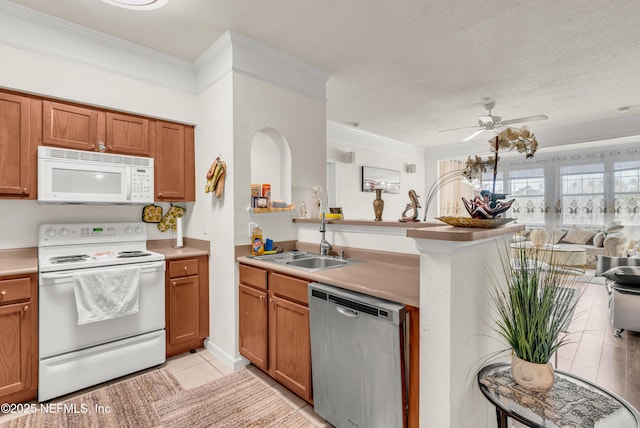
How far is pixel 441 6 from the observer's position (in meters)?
2.18

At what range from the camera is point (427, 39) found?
2594 millimetres

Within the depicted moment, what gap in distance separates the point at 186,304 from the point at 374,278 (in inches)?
70.6

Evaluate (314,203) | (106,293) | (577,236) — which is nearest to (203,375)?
(106,293)

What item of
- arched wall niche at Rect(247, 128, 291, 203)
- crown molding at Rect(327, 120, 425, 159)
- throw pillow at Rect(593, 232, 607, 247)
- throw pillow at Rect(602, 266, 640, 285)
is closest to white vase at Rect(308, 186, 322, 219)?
arched wall niche at Rect(247, 128, 291, 203)

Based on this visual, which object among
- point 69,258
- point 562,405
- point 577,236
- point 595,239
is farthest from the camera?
point 577,236

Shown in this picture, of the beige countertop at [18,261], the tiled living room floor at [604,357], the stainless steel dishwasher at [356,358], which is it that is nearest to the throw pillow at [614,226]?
the tiled living room floor at [604,357]

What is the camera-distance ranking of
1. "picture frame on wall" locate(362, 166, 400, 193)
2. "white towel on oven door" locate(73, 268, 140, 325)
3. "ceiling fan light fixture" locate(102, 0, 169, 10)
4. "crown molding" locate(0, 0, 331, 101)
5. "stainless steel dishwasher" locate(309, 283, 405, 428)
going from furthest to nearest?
"picture frame on wall" locate(362, 166, 400, 193), "crown molding" locate(0, 0, 331, 101), "white towel on oven door" locate(73, 268, 140, 325), "ceiling fan light fixture" locate(102, 0, 169, 10), "stainless steel dishwasher" locate(309, 283, 405, 428)

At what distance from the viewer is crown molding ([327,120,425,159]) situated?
5.29 m

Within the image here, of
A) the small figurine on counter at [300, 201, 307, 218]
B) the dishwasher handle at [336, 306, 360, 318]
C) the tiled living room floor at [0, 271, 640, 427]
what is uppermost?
the small figurine on counter at [300, 201, 307, 218]

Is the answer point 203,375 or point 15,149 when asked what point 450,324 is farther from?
point 15,149

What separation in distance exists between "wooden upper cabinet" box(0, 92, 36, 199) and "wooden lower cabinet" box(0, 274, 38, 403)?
676 millimetres

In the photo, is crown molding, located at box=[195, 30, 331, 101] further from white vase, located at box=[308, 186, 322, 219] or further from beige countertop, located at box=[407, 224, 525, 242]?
beige countertop, located at box=[407, 224, 525, 242]

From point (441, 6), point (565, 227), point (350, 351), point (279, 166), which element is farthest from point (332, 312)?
point (565, 227)

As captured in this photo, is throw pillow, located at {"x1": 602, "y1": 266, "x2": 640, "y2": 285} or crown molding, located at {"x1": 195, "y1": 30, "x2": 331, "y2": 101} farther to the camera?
throw pillow, located at {"x1": 602, "y1": 266, "x2": 640, "y2": 285}
